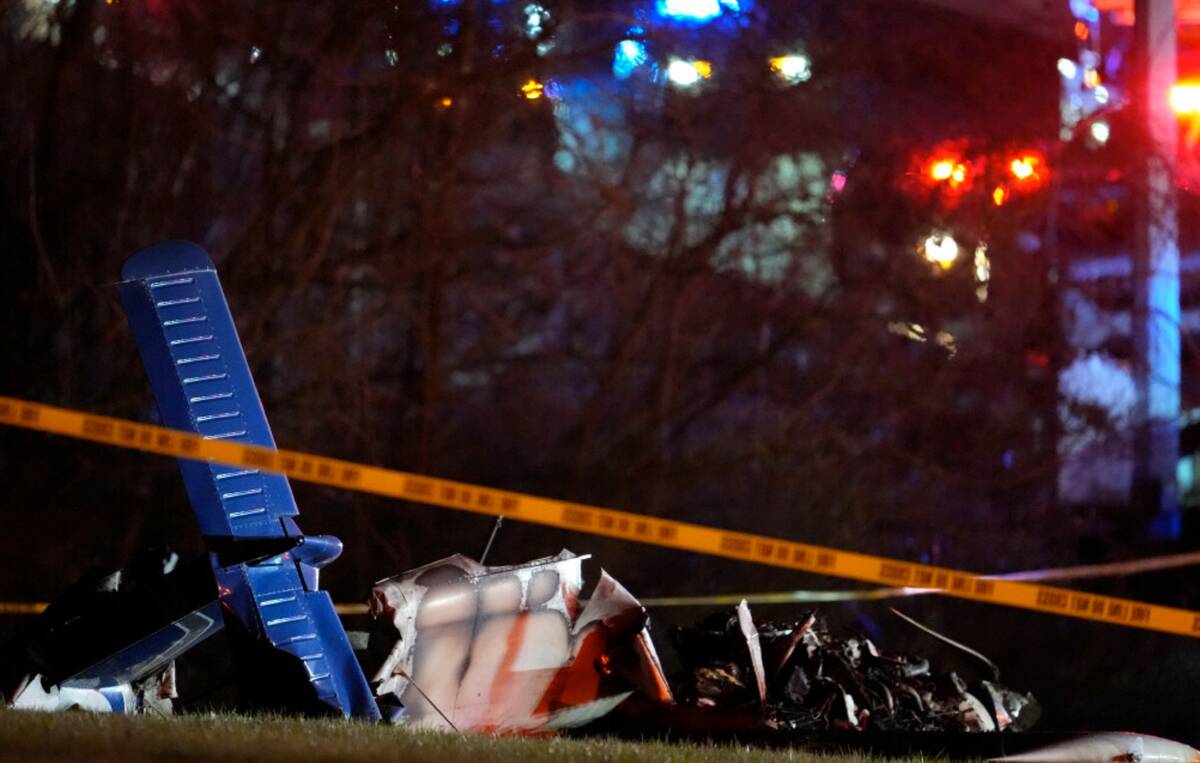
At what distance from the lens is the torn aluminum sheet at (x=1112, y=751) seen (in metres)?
6.13

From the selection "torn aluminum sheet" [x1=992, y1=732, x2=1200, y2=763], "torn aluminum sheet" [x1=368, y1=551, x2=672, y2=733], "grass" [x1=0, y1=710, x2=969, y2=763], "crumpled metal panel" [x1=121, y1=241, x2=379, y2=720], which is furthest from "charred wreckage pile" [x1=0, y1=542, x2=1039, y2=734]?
"torn aluminum sheet" [x1=992, y1=732, x2=1200, y2=763]

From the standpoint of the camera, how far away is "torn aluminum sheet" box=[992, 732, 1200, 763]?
6.13 metres

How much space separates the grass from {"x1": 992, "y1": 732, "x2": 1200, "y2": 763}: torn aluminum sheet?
3.41 ft

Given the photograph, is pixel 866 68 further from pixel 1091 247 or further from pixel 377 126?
pixel 377 126

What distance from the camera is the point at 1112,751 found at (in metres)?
6.29

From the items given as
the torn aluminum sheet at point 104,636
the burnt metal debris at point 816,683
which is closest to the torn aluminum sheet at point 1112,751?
the burnt metal debris at point 816,683

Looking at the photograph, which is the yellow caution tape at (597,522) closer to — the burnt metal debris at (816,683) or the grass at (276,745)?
the burnt metal debris at (816,683)

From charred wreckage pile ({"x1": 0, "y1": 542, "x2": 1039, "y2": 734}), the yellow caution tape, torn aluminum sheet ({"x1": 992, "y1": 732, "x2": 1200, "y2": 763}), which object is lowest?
torn aluminum sheet ({"x1": 992, "y1": 732, "x2": 1200, "y2": 763})

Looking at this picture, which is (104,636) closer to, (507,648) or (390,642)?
(390,642)

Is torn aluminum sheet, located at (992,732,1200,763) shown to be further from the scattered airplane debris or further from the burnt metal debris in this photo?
the burnt metal debris

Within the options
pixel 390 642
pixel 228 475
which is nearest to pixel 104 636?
pixel 228 475

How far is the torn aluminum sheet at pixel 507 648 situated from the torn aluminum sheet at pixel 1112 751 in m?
1.57

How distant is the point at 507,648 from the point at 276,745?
1974 mm

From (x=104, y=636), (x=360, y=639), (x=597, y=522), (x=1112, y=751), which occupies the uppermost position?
(x=597, y=522)
